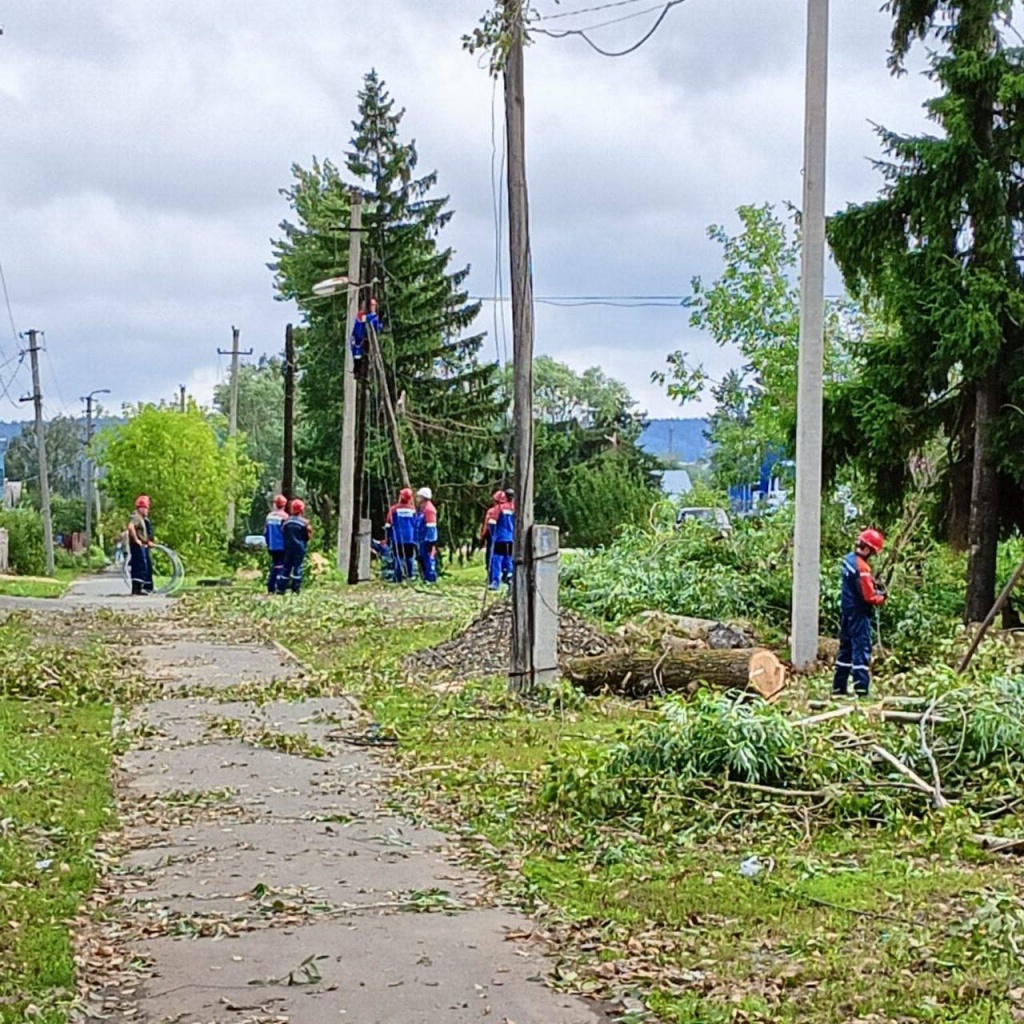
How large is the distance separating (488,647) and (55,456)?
10732 centimetres

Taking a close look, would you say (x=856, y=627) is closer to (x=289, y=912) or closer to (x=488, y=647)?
(x=488, y=647)

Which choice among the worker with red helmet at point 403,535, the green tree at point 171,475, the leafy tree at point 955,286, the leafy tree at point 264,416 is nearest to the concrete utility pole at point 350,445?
the worker with red helmet at point 403,535

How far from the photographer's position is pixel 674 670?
15.6 meters

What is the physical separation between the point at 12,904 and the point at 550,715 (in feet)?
24.2

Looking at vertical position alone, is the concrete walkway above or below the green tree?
below

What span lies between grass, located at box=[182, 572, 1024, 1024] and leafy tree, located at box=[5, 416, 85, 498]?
109486 millimetres

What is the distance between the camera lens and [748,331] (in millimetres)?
35938

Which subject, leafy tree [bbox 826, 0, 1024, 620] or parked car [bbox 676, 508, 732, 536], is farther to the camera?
parked car [bbox 676, 508, 732, 536]

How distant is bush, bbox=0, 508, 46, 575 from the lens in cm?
5862

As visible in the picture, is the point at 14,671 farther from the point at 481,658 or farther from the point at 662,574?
the point at 662,574

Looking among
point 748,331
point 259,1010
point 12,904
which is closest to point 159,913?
point 12,904

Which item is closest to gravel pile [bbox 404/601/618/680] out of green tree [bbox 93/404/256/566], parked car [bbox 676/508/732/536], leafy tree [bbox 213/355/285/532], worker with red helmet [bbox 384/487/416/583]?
parked car [bbox 676/508/732/536]

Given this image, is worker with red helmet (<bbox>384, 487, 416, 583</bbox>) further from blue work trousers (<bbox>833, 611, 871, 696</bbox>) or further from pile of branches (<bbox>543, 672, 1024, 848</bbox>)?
pile of branches (<bbox>543, 672, 1024, 848</bbox>)

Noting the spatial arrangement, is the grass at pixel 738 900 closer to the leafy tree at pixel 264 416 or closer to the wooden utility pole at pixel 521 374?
the wooden utility pole at pixel 521 374
